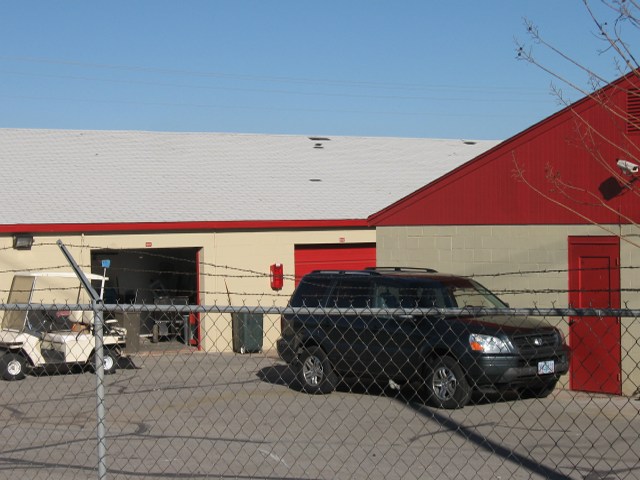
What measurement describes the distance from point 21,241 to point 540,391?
11.5m

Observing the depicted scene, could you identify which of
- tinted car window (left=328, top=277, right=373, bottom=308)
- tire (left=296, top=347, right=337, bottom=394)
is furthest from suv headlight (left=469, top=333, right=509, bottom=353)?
tire (left=296, top=347, right=337, bottom=394)

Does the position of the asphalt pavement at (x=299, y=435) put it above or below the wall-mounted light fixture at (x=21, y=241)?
below

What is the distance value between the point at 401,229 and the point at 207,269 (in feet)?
20.4

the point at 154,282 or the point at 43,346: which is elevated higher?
the point at 154,282

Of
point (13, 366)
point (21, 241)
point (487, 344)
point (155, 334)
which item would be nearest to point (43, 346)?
point (13, 366)

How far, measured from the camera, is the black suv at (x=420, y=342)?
1250 cm

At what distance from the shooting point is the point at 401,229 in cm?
1734

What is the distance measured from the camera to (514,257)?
15656mm

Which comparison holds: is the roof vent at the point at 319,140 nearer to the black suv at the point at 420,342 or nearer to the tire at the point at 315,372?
the black suv at the point at 420,342

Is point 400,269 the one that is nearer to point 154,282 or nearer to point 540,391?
point 540,391

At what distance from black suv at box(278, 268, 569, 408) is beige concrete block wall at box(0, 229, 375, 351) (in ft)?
19.2

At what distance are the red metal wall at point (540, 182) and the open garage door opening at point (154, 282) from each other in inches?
293

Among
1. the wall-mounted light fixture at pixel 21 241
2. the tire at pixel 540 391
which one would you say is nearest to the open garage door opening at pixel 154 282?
the wall-mounted light fixture at pixel 21 241

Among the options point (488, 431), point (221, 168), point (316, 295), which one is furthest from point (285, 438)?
point (221, 168)
